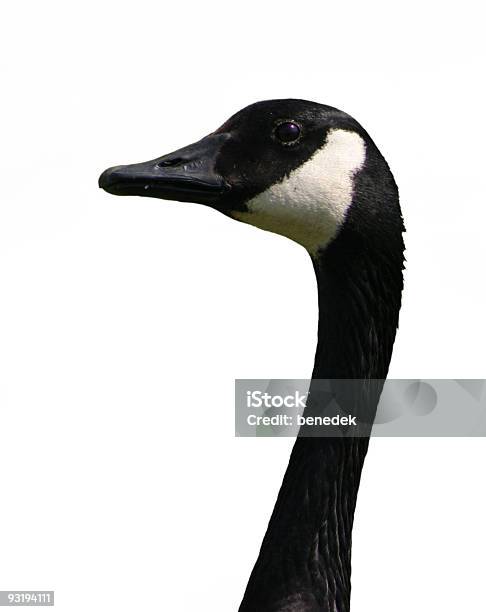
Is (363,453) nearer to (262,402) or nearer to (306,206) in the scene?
(262,402)

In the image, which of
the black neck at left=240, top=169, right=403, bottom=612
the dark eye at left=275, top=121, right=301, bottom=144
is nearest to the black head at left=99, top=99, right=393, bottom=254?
the dark eye at left=275, top=121, right=301, bottom=144

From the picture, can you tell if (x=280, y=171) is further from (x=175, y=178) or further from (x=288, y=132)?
(x=175, y=178)

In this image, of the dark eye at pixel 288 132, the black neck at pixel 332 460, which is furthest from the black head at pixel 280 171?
the black neck at pixel 332 460

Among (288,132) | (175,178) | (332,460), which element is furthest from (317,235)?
(332,460)

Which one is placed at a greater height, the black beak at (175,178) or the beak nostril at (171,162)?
the beak nostril at (171,162)

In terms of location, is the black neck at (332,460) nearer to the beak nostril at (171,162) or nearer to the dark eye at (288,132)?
the dark eye at (288,132)

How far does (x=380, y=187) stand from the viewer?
3.33m

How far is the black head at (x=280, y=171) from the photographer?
329 cm

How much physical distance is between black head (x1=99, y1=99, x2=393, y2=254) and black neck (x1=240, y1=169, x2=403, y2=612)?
14cm

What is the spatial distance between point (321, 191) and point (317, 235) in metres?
0.15

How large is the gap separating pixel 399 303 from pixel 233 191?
0.68 meters

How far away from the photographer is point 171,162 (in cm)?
336

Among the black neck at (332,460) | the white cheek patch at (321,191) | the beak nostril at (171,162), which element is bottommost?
the black neck at (332,460)

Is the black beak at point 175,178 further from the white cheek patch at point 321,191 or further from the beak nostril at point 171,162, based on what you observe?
the white cheek patch at point 321,191
